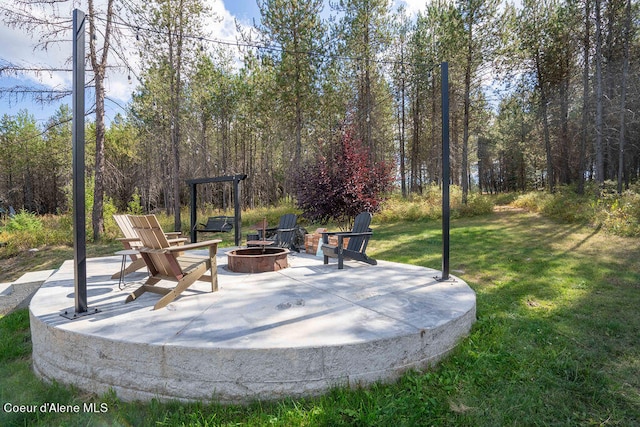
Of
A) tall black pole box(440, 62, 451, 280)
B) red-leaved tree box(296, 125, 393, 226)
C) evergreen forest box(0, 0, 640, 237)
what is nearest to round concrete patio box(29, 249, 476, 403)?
tall black pole box(440, 62, 451, 280)

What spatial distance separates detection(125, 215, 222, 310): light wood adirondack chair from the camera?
334cm

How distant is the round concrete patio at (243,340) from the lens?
222 cm

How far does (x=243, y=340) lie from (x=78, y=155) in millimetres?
2137

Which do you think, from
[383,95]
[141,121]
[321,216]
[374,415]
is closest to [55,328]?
[374,415]

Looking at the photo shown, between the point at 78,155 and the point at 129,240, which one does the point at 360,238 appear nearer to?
the point at 129,240

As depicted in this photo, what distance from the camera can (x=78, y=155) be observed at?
2.90 metres

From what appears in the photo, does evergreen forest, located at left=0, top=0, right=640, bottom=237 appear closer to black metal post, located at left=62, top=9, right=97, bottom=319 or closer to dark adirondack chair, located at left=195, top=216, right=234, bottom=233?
dark adirondack chair, located at left=195, top=216, right=234, bottom=233

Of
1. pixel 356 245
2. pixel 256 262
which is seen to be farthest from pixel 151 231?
pixel 356 245

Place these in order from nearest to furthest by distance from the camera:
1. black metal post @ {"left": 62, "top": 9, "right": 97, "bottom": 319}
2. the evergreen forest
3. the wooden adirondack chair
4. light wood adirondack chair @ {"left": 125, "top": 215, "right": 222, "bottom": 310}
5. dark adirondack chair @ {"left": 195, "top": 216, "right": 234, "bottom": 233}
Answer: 1. black metal post @ {"left": 62, "top": 9, "right": 97, "bottom": 319}
2. light wood adirondack chair @ {"left": 125, "top": 215, "right": 222, "bottom": 310}
3. the wooden adirondack chair
4. dark adirondack chair @ {"left": 195, "top": 216, "right": 234, "bottom": 233}
5. the evergreen forest

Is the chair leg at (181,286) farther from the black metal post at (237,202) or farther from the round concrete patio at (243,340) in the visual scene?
the black metal post at (237,202)

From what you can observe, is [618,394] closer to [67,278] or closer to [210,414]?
[210,414]

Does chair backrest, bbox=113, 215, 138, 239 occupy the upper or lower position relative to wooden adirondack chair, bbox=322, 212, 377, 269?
upper

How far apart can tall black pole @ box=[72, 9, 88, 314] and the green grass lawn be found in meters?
0.71

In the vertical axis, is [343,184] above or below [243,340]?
above
